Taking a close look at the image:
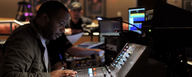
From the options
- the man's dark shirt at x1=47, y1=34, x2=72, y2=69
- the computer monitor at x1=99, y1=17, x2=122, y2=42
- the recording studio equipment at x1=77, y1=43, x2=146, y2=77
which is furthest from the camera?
the man's dark shirt at x1=47, y1=34, x2=72, y2=69

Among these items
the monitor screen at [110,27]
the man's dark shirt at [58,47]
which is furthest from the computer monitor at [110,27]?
the man's dark shirt at [58,47]

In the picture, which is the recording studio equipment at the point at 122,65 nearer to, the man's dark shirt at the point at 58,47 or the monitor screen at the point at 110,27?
the monitor screen at the point at 110,27

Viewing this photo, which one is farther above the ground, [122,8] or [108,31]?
[122,8]

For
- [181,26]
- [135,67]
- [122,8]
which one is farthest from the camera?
[122,8]

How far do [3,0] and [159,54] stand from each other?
6.61m

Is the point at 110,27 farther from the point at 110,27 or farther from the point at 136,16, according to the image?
the point at 136,16

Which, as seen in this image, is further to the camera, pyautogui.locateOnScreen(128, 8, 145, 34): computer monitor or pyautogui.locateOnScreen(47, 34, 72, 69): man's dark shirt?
pyautogui.locateOnScreen(47, 34, 72, 69): man's dark shirt

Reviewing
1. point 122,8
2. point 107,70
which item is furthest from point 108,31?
point 122,8

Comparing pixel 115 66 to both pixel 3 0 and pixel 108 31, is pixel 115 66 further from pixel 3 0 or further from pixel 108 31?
pixel 3 0

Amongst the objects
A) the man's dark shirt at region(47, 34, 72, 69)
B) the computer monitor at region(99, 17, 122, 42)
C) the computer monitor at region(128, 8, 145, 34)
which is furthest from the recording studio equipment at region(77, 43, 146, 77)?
the man's dark shirt at region(47, 34, 72, 69)

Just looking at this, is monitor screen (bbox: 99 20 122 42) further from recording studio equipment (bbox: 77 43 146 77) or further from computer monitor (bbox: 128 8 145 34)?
recording studio equipment (bbox: 77 43 146 77)

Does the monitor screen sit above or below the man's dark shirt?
above

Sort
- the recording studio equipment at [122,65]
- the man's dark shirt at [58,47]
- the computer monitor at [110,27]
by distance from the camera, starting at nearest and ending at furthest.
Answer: the recording studio equipment at [122,65] < the computer monitor at [110,27] < the man's dark shirt at [58,47]

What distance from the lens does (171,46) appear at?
119 centimetres
